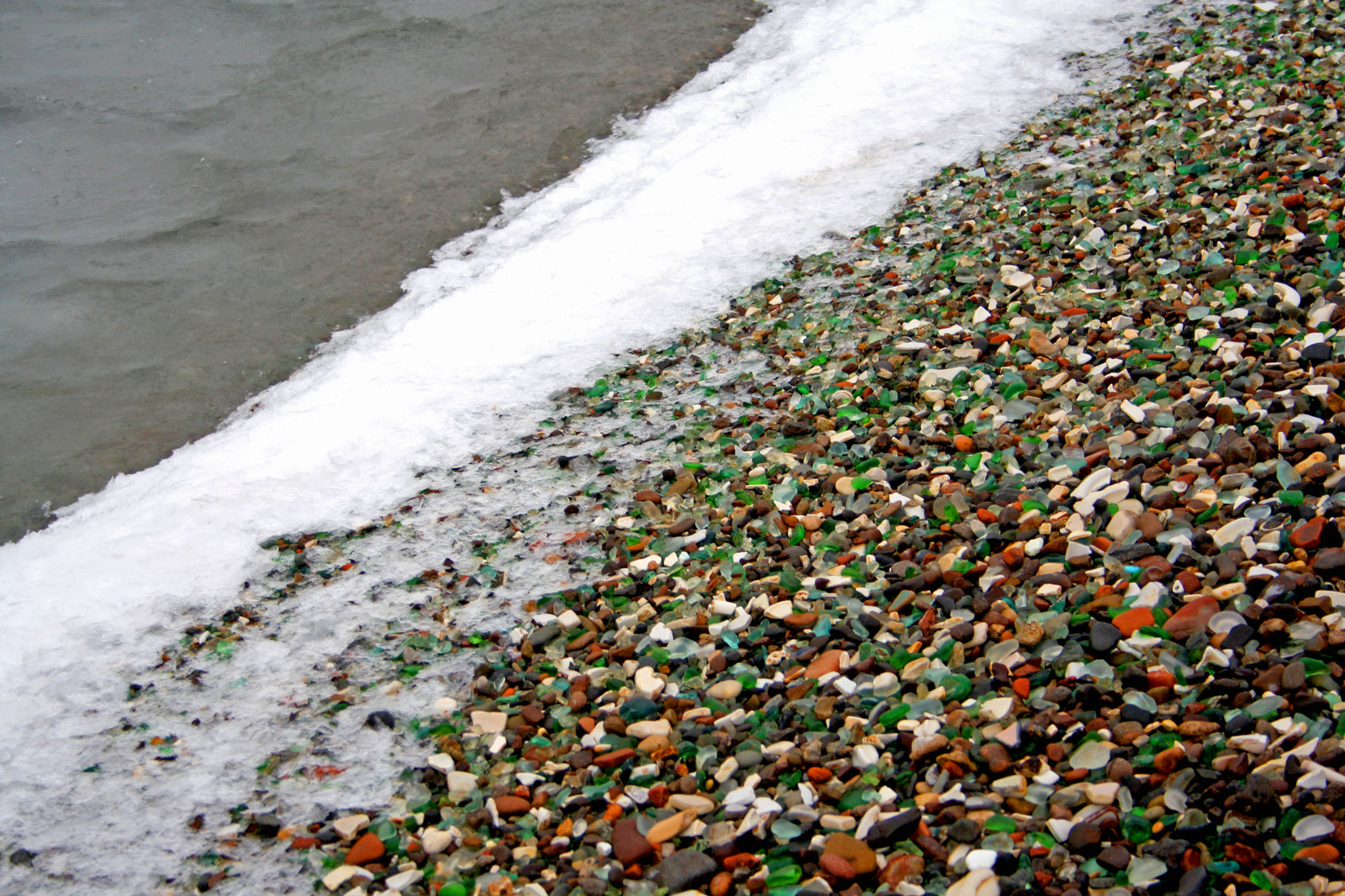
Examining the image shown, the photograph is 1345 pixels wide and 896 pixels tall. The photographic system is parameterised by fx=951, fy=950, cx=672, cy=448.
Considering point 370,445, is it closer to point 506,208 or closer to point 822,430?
point 822,430

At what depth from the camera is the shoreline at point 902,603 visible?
2084 millimetres

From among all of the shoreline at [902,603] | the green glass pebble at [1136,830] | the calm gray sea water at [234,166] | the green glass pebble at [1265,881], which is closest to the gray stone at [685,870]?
the shoreline at [902,603]

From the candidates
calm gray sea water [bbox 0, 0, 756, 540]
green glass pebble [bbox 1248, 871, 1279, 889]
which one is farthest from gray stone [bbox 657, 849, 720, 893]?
calm gray sea water [bbox 0, 0, 756, 540]

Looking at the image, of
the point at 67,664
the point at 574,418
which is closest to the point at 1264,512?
the point at 574,418

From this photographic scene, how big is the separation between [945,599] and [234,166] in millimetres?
5369

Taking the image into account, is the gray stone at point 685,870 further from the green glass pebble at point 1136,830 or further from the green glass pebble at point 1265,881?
the green glass pebble at point 1265,881

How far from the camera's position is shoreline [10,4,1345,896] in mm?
2084

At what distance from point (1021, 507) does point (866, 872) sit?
49.9 inches

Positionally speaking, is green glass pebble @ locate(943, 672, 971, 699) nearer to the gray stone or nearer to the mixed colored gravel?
the mixed colored gravel

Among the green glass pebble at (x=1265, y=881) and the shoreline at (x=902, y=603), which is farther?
the shoreline at (x=902, y=603)

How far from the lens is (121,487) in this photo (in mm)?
3984

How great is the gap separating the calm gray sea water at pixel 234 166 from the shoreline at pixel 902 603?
1733 mm

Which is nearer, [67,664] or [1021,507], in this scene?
Result: [1021,507]

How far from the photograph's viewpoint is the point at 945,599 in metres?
2.61
